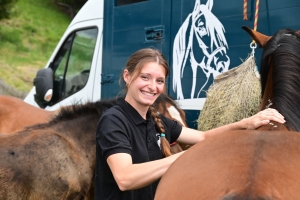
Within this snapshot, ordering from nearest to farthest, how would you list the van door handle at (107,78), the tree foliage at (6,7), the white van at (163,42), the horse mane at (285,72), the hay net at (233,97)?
1. the horse mane at (285,72)
2. the hay net at (233,97)
3. the white van at (163,42)
4. the van door handle at (107,78)
5. the tree foliage at (6,7)

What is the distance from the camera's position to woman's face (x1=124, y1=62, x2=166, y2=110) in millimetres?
2654

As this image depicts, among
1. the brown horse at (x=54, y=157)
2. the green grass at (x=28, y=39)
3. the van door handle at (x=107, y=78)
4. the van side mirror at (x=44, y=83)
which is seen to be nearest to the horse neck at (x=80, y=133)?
the brown horse at (x=54, y=157)

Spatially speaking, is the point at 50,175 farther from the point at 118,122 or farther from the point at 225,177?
the point at 225,177

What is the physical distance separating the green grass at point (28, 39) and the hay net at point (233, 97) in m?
16.9

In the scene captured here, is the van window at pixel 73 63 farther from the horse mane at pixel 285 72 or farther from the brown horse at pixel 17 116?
the horse mane at pixel 285 72

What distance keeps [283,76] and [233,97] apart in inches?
69.4

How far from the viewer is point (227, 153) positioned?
74.7 inches

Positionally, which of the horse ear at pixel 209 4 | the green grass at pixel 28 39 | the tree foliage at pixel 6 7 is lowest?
the green grass at pixel 28 39

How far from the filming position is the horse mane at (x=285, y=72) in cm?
247

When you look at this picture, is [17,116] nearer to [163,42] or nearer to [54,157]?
[163,42]

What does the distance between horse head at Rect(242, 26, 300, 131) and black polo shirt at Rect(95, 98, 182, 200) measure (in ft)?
2.28

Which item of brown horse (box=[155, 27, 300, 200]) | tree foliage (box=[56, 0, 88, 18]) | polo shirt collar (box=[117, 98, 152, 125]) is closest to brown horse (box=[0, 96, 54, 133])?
polo shirt collar (box=[117, 98, 152, 125])

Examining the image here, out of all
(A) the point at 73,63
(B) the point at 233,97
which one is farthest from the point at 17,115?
(B) the point at 233,97

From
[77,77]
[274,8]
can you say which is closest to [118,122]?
[274,8]
